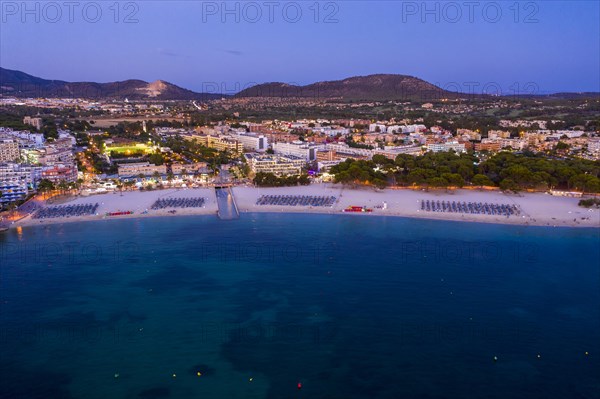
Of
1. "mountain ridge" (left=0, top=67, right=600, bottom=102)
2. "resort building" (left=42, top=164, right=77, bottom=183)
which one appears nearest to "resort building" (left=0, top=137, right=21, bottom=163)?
"resort building" (left=42, top=164, right=77, bottom=183)

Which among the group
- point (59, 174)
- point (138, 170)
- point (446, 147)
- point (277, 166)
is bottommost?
point (59, 174)

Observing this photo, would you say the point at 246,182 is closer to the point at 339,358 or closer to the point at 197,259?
A: the point at 197,259

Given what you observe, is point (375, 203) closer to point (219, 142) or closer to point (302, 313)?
point (302, 313)

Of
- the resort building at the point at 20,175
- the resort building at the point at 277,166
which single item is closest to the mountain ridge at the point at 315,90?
the resort building at the point at 277,166

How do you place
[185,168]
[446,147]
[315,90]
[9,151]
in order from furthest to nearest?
[315,90]
[446,147]
[9,151]
[185,168]

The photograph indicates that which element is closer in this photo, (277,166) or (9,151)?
(277,166)

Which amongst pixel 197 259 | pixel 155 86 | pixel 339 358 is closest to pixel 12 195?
pixel 197 259

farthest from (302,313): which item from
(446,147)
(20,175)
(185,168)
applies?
(446,147)
